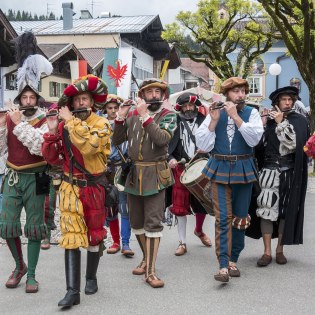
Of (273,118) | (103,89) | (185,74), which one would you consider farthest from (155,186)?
(185,74)

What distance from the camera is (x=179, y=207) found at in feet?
20.8

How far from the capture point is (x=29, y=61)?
6039mm

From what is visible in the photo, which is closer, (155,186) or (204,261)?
(155,186)

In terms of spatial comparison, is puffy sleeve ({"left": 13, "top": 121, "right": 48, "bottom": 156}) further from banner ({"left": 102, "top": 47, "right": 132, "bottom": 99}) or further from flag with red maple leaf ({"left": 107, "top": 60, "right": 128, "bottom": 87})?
flag with red maple leaf ({"left": 107, "top": 60, "right": 128, "bottom": 87})

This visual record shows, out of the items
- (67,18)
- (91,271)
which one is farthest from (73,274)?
(67,18)

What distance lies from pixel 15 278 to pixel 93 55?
32.2 m

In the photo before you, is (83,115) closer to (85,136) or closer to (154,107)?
(85,136)

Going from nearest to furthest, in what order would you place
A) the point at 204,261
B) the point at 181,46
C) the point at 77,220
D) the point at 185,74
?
the point at 77,220 < the point at 204,261 < the point at 181,46 < the point at 185,74

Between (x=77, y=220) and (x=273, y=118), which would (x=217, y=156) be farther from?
(x=77, y=220)

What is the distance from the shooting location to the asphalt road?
435cm

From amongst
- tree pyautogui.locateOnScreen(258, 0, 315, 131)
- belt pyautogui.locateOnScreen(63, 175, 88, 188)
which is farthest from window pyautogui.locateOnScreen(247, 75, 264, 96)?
belt pyautogui.locateOnScreen(63, 175, 88, 188)

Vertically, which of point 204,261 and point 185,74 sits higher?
point 185,74

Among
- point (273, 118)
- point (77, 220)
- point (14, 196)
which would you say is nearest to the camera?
point (77, 220)

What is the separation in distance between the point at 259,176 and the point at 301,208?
529 millimetres
